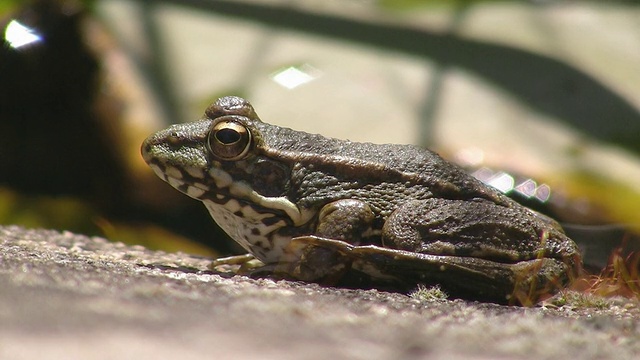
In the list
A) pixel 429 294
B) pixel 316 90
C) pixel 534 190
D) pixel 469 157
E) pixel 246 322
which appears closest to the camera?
pixel 246 322

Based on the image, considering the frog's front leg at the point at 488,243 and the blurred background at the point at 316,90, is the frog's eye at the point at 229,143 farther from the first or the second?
the blurred background at the point at 316,90

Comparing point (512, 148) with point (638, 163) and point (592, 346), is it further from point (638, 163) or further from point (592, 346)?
point (592, 346)

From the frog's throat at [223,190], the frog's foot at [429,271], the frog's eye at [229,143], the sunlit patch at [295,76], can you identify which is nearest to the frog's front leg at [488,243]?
the frog's foot at [429,271]

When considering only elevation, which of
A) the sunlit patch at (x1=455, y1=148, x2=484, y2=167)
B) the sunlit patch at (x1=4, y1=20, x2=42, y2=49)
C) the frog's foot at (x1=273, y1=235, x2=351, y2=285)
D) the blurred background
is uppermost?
the sunlit patch at (x1=4, y1=20, x2=42, y2=49)

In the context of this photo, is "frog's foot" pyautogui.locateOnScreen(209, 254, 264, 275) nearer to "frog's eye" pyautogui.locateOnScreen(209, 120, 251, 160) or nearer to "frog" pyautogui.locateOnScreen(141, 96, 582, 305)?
"frog" pyautogui.locateOnScreen(141, 96, 582, 305)

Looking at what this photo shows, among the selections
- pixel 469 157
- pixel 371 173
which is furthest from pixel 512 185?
pixel 371 173

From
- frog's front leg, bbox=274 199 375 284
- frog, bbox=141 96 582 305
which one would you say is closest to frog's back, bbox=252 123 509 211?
frog, bbox=141 96 582 305

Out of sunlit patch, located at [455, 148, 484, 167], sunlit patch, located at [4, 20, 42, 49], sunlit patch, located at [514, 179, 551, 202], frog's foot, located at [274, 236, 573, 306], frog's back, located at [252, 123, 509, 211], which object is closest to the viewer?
frog's foot, located at [274, 236, 573, 306]

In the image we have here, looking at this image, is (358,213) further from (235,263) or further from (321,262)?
(235,263)
